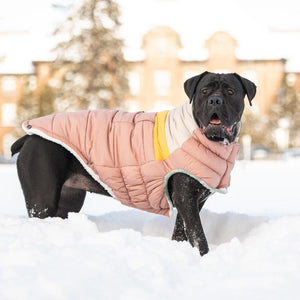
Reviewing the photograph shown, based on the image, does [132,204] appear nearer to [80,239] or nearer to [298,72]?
[80,239]

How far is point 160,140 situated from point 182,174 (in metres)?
0.27

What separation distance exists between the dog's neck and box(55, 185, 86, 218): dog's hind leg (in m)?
0.77

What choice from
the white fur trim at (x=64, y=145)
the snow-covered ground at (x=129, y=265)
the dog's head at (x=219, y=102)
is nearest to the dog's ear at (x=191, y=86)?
the dog's head at (x=219, y=102)

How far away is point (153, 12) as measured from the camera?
33.0m

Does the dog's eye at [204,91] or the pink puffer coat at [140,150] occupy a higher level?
the dog's eye at [204,91]

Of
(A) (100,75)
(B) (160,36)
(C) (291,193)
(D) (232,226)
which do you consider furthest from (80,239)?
(B) (160,36)

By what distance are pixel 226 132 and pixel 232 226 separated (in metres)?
0.95

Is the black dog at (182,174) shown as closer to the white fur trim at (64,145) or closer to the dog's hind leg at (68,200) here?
the white fur trim at (64,145)

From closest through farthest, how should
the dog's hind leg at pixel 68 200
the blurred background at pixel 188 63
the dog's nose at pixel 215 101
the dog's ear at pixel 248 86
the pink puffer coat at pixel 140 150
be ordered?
the dog's nose at pixel 215 101, the pink puffer coat at pixel 140 150, the dog's ear at pixel 248 86, the dog's hind leg at pixel 68 200, the blurred background at pixel 188 63

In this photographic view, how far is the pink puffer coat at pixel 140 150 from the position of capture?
2793mm

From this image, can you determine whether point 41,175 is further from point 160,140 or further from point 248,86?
point 248,86

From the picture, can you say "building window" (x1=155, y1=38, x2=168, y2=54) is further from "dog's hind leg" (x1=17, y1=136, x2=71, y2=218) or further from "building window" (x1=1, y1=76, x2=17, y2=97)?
"dog's hind leg" (x1=17, y1=136, x2=71, y2=218)

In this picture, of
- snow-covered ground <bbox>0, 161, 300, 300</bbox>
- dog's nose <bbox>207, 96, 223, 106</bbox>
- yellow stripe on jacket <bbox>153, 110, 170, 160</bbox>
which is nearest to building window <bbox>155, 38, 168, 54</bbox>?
yellow stripe on jacket <bbox>153, 110, 170, 160</bbox>

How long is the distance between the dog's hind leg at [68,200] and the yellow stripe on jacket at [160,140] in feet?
2.22
